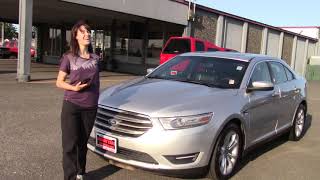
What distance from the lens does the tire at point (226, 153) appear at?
5066 mm

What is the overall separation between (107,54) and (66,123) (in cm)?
2506

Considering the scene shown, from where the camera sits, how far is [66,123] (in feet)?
15.1

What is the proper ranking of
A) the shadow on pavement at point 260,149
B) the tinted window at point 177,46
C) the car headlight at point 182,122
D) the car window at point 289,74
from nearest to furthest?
the car headlight at point 182,122
the shadow on pavement at point 260,149
the car window at point 289,74
the tinted window at point 177,46

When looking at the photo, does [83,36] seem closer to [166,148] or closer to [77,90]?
[77,90]

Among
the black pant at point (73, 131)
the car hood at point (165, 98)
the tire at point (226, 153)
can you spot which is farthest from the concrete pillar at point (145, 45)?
the black pant at point (73, 131)

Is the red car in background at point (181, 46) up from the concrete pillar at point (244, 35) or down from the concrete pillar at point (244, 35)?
down

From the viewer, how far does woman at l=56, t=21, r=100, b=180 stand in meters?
4.50

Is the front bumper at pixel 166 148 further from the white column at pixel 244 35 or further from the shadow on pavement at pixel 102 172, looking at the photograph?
the white column at pixel 244 35

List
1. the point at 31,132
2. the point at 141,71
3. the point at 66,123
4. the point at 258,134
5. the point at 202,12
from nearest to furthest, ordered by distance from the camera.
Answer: the point at 66,123, the point at 258,134, the point at 31,132, the point at 202,12, the point at 141,71

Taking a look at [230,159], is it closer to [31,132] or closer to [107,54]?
[31,132]

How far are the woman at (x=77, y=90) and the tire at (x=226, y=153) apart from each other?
1454 mm

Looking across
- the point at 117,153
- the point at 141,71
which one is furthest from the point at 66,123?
the point at 141,71

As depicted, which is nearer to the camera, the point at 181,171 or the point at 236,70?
the point at 181,171

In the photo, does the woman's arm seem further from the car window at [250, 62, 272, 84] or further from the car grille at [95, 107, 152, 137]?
the car window at [250, 62, 272, 84]
